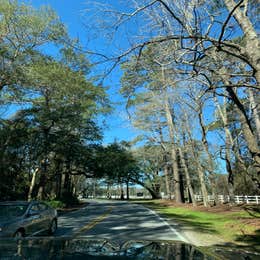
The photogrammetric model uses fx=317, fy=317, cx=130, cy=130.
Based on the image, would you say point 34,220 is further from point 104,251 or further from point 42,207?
point 104,251

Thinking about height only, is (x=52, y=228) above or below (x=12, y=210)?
below

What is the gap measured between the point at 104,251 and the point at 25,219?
24.1ft

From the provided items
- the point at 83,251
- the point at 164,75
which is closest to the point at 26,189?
the point at 164,75

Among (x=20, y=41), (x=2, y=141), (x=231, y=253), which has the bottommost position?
(x=231, y=253)

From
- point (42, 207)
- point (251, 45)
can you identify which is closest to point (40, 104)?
point (42, 207)

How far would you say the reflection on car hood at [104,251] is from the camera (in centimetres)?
332

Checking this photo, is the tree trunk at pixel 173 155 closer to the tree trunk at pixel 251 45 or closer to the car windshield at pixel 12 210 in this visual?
the car windshield at pixel 12 210

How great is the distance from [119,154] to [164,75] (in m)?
24.3

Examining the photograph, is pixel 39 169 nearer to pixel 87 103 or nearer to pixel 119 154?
pixel 87 103

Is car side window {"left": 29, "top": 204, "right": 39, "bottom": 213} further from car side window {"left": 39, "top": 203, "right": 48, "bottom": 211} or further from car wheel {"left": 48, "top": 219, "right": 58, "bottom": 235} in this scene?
car wheel {"left": 48, "top": 219, "right": 58, "bottom": 235}

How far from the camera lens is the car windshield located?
10.0m

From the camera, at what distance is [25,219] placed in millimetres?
10078

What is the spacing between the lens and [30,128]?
1024 inches

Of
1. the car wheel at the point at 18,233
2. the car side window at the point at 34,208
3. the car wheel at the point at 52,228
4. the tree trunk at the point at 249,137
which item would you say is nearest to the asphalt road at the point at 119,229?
the car wheel at the point at 52,228
